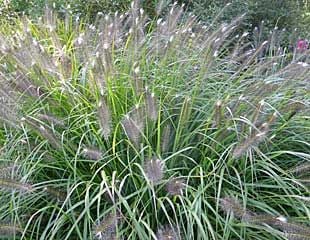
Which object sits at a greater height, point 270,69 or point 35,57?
point 35,57

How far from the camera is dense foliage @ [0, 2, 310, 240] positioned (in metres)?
1.96

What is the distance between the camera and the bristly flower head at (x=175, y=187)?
1.92m

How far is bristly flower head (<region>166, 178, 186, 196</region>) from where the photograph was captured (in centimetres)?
192

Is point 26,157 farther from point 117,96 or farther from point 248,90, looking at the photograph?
point 248,90

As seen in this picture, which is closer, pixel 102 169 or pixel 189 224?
pixel 189 224

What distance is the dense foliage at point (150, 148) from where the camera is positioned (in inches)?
77.2

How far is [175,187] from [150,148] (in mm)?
277

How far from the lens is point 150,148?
2.14 m

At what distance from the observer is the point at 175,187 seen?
6.30 ft

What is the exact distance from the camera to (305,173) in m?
2.15

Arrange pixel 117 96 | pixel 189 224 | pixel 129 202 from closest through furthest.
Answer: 1. pixel 189 224
2. pixel 129 202
3. pixel 117 96

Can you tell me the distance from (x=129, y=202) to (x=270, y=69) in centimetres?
134

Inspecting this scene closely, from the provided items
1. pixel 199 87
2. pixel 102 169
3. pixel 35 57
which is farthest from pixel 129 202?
pixel 35 57

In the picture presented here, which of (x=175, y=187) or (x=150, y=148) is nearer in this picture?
(x=175, y=187)
